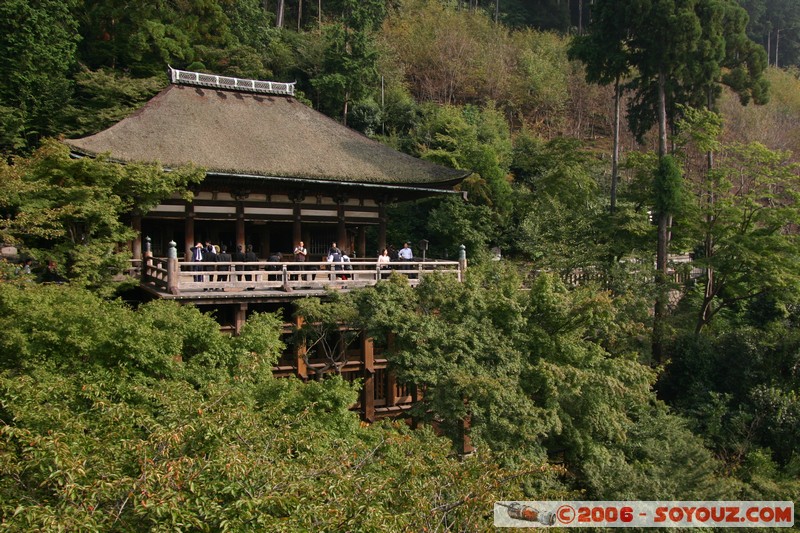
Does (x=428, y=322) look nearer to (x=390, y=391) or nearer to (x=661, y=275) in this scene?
(x=390, y=391)

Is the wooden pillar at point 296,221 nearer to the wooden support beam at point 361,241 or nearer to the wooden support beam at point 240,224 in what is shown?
the wooden support beam at point 240,224

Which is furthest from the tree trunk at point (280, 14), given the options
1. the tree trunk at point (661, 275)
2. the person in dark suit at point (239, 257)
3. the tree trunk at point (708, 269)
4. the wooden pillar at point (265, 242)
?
the tree trunk at point (708, 269)

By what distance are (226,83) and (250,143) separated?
13.7 feet

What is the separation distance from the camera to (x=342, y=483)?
617 centimetres

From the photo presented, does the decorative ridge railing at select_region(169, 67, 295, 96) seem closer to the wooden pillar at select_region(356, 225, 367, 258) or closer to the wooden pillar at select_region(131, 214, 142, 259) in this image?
the wooden pillar at select_region(356, 225, 367, 258)

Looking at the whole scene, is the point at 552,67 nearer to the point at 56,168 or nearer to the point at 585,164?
the point at 585,164

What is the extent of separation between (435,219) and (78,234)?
50.0 ft

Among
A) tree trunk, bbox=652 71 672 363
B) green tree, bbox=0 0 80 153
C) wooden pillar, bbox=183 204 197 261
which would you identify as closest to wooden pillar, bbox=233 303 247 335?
wooden pillar, bbox=183 204 197 261

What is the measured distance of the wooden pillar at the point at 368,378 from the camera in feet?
55.2

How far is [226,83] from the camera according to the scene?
74.5ft

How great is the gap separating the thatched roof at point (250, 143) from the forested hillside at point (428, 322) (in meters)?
2.07

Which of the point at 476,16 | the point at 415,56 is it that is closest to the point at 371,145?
the point at 415,56

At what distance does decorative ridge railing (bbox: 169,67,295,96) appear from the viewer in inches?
857

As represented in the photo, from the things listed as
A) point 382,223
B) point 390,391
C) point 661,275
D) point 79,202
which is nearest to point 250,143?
point 382,223
